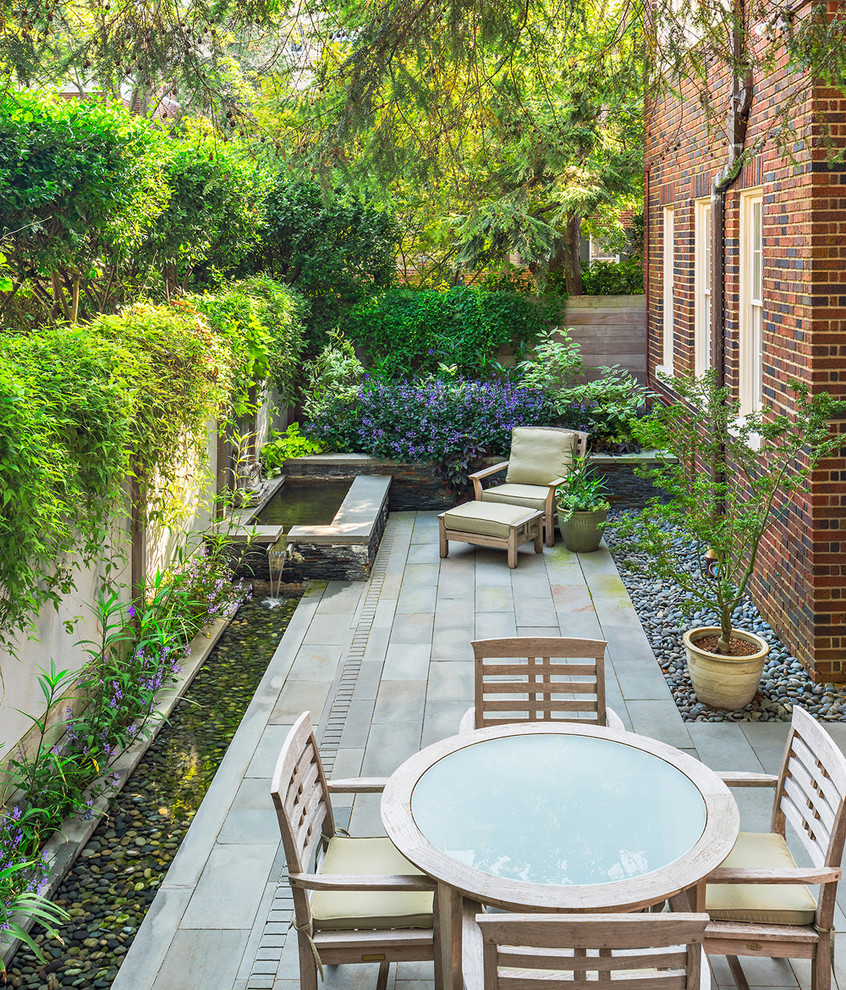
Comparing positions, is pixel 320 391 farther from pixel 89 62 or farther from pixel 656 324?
pixel 89 62

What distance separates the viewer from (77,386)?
4.71 meters

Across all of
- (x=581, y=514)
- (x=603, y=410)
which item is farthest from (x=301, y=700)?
(x=603, y=410)

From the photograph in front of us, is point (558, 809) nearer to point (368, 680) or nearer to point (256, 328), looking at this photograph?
point (368, 680)

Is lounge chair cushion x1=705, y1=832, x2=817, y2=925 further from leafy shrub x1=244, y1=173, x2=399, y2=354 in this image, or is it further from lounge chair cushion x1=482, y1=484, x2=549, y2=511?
leafy shrub x1=244, y1=173, x2=399, y2=354

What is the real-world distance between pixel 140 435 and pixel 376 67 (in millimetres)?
2367

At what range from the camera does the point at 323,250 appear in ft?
41.0

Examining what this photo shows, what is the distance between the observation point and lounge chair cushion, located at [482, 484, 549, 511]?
9.23m

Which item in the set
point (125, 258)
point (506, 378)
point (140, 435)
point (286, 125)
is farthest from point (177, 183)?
point (506, 378)

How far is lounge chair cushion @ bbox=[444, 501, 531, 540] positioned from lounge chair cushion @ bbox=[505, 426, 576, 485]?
0.53 metres

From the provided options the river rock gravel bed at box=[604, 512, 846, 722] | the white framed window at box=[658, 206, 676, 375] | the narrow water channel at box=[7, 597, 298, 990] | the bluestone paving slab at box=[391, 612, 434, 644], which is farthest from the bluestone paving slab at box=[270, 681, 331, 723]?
the white framed window at box=[658, 206, 676, 375]

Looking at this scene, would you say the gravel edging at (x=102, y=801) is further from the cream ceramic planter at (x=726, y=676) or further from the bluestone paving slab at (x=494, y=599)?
the cream ceramic planter at (x=726, y=676)

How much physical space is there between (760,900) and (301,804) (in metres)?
1.53

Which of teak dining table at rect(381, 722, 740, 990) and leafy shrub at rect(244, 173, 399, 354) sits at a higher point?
leafy shrub at rect(244, 173, 399, 354)

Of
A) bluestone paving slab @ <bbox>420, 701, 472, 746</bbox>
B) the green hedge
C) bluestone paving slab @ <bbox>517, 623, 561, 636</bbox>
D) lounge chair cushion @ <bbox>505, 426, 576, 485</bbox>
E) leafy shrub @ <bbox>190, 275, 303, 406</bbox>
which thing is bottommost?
bluestone paving slab @ <bbox>420, 701, 472, 746</bbox>
